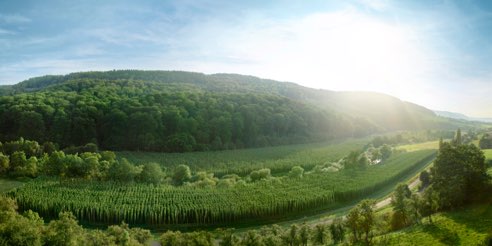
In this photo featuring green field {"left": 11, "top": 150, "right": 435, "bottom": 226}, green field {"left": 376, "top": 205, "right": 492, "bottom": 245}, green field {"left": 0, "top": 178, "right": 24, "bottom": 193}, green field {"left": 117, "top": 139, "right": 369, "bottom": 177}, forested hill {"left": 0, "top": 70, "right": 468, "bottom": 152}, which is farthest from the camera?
forested hill {"left": 0, "top": 70, "right": 468, "bottom": 152}

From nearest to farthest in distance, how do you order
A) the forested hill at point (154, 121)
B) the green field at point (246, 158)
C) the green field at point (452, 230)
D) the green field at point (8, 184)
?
the green field at point (452, 230) → the green field at point (8, 184) → the green field at point (246, 158) → the forested hill at point (154, 121)

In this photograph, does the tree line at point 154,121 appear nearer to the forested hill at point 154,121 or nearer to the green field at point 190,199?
the forested hill at point 154,121

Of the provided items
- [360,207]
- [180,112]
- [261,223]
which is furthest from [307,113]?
[360,207]

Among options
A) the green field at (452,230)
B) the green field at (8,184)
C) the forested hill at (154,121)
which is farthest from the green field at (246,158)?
the green field at (452,230)

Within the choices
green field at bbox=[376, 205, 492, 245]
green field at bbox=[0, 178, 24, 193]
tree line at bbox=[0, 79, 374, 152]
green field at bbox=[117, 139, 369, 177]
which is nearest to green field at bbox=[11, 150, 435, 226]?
green field at bbox=[0, 178, 24, 193]

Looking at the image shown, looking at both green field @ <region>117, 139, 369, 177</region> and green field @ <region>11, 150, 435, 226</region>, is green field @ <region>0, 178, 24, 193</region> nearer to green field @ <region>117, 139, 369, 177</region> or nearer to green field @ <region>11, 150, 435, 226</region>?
green field @ <region>11, 150, 435, 226</region>

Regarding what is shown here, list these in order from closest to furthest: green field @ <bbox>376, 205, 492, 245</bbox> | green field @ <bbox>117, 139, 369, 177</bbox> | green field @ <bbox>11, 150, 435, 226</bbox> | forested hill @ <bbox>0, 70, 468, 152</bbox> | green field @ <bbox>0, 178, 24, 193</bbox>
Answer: green field @ <bbox>376, 205, 492, 245</bbox> → green field @ <bbox>11, 150, 435, 226</bbox> → green field @ <bbox>0, 178, 24, 193</bbox> → green field @ <bbox>117, 139, 369, 177</bbox> → forested hill @ <bbox>0, 70, 468, 152</bbox>
